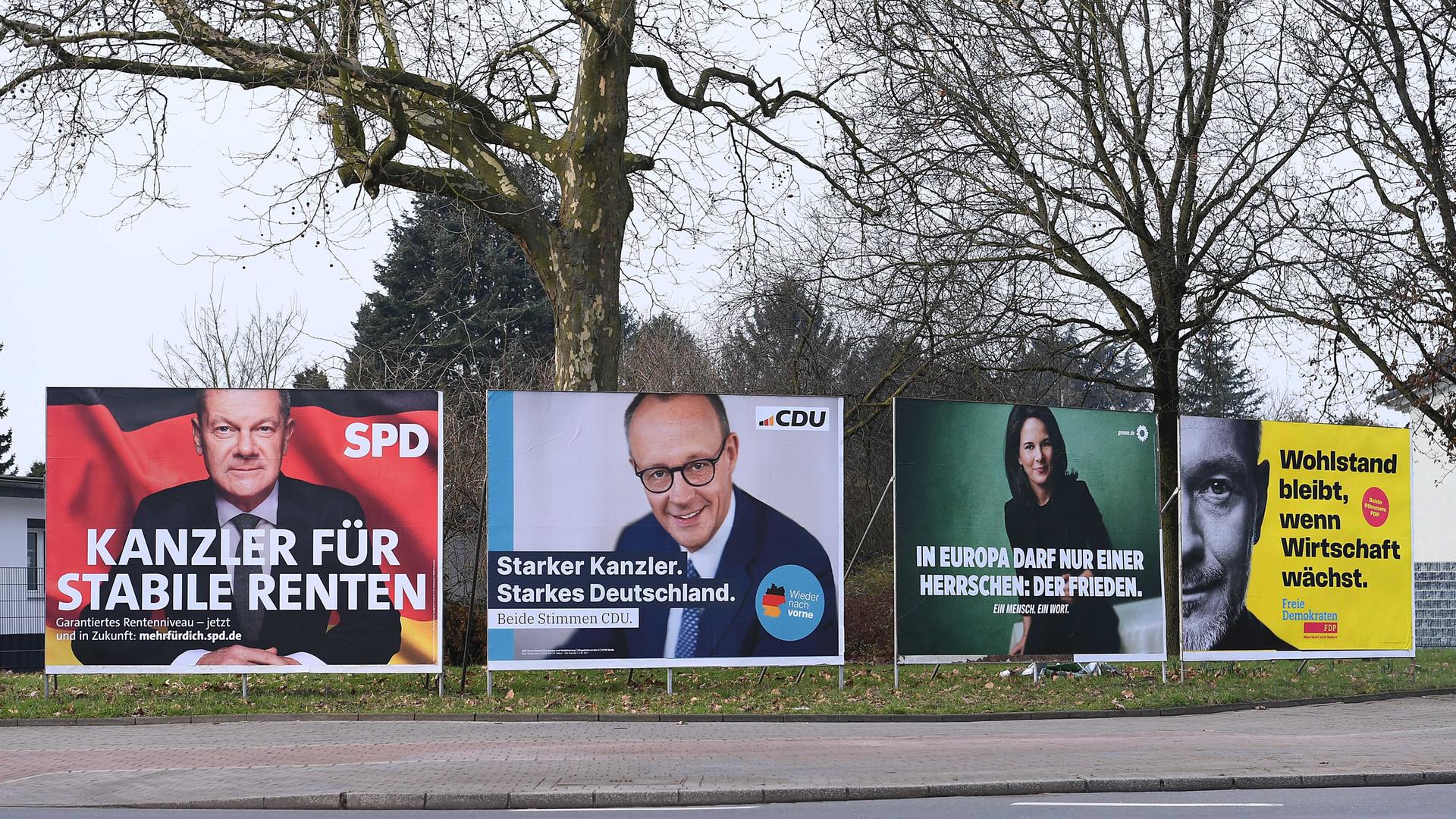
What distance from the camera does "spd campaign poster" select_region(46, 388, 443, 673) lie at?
16062 mm

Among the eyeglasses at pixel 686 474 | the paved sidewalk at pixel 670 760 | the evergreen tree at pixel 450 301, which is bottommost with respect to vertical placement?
the paved sidewalk at pixel 670 760

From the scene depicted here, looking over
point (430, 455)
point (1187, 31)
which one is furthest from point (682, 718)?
point (1187, 31)

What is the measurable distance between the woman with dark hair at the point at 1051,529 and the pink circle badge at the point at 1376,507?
4135mm

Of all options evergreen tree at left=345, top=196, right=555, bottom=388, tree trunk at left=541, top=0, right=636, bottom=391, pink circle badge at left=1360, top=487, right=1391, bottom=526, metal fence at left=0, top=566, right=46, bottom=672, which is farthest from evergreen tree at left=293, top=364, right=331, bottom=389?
pink circle badge at left=1360, top=487, right=1391, bottom=526

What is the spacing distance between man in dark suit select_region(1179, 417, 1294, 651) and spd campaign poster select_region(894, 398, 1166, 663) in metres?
0.46

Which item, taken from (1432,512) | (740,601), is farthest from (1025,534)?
(1432,512)

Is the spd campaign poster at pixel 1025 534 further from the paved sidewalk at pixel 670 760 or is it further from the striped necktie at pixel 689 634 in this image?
the striped necktie at pixel 689 634

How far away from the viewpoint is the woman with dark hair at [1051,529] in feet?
59.8

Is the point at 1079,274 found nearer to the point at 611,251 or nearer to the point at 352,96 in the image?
the point at 611,251

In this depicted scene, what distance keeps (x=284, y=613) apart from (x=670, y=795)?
7686 mm

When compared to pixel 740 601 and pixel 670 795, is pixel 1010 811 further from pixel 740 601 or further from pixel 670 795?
pixel 740 601

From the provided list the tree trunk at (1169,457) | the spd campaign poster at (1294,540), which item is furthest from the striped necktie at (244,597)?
the tree trunk at (1169,457)

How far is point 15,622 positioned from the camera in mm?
28781

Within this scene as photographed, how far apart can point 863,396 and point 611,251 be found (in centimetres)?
521
